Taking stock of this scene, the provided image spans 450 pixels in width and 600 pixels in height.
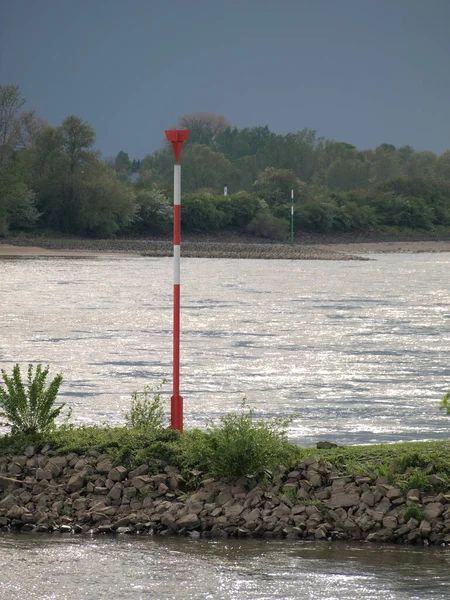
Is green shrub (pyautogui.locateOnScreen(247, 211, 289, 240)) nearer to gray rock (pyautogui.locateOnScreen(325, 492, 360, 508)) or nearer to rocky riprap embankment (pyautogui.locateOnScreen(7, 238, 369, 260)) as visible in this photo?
rocky riprap embankment (pyautogui.locateOnScreen(7, 238, 369, 260))

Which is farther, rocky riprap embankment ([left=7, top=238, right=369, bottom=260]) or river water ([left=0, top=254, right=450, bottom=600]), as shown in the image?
rocky riprap embankment ([left=7, top=238, right=369, bottom=260])

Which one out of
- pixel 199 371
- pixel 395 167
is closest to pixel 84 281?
pixel 199 371

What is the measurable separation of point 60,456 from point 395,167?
543 feet

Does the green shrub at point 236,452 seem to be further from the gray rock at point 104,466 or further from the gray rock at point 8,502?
the gray rock at point 8,502

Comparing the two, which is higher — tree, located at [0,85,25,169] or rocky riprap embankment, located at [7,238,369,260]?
tree, located at [0,85,25,169]

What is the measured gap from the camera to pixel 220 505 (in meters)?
8.77

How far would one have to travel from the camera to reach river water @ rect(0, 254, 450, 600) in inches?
284

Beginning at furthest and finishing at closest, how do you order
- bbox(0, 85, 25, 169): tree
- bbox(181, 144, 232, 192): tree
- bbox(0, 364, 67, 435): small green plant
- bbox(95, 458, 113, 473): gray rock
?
bbox(181, 144, 232, 192): tree → bbox(0, 85, 25, 169): tree → bbox(0, 364, 67, 435): small green plant → bbox(95, 458, 113, 473): gray rock

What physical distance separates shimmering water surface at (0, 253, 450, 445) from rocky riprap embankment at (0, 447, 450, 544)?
3.19 m

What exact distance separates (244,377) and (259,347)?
4744 millimetres

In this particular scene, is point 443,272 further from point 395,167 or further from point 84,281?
point 395,167

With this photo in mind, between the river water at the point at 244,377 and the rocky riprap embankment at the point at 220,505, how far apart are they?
0.24 m

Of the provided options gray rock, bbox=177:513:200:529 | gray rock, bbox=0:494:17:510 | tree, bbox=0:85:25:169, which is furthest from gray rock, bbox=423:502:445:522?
tree, bbox=0:85:25:169

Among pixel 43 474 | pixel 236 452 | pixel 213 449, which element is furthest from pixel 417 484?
pixel 43 474
